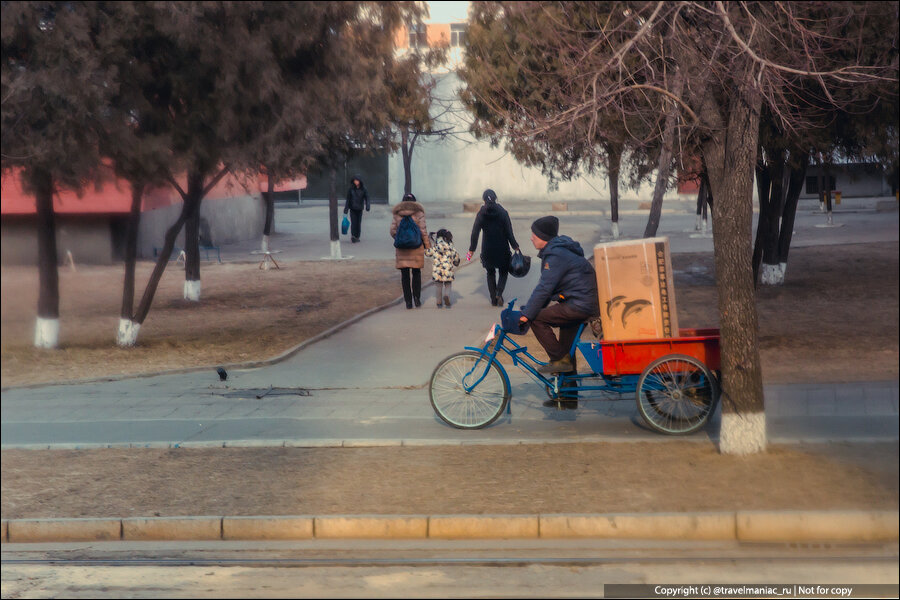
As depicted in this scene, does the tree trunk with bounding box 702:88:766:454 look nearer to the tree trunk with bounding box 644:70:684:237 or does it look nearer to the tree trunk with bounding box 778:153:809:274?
the tree trunk with bounding box 644:70:684:237

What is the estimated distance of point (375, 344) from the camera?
40.9 ft

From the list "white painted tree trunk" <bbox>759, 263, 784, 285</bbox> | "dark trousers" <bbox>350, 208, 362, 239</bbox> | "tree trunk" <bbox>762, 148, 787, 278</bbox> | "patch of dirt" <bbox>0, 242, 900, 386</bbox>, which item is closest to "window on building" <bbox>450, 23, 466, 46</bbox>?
"patch of dirt" <bbox>0, 242, 900, 386</bbox>

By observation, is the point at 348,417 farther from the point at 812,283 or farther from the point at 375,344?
the point at 812,283

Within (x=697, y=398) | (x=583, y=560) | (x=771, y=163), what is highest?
(x=771, y=163)

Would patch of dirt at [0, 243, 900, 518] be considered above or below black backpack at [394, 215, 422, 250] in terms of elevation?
below

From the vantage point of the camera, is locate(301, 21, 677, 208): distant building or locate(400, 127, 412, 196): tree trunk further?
locate(400, 127, 412, 196): tree trunk

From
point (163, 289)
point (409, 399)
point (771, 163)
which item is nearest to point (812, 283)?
point (771, 163)

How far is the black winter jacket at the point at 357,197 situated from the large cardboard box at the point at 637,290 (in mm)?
16041

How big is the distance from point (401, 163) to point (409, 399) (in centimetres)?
1155

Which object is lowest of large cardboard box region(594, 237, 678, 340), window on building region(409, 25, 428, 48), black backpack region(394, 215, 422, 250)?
large cardboard box region(594, 237, 678, 340)

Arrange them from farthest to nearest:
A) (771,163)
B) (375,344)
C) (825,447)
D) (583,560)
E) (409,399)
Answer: (771,163) → (375,344) → (409,399) → (825,447) → (583,560)

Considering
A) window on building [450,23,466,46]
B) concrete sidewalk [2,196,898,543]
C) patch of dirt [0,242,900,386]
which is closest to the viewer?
concrete sidewalk [2,196,898,543]

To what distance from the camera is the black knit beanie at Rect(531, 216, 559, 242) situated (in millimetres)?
8023

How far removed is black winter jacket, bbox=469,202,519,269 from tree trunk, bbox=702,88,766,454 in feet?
21.8
